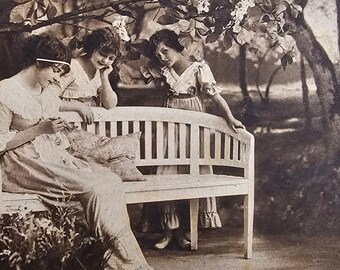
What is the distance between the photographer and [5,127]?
1.87m

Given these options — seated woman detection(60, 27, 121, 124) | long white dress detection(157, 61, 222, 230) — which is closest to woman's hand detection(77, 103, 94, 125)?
seated woman detection(60, 27, 121, 124)

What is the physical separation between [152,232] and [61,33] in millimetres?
684

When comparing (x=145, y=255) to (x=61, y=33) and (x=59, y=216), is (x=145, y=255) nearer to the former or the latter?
(x=59, y=216)

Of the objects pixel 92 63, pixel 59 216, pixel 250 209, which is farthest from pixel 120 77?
pixel 250 209

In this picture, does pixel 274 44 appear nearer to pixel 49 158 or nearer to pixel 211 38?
pixel 211 38

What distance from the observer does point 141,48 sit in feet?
6.44

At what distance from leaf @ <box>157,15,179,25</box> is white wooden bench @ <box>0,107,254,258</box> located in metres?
0.28

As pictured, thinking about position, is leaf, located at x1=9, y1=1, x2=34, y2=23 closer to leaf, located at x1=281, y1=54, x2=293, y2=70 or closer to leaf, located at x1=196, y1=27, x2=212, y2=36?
leaf, located at x1=196, y1=27, x2=212, y2=36

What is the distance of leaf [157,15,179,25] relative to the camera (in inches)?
77.7

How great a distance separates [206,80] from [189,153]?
242 mm

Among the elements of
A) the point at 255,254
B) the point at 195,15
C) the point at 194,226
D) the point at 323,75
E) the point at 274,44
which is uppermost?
the point at 195,15

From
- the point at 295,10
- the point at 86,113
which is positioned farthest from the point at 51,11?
the point at 295,10

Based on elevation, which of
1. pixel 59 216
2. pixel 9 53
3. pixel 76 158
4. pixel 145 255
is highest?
pixel 9 53

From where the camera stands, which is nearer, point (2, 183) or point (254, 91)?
point (2, 183)
